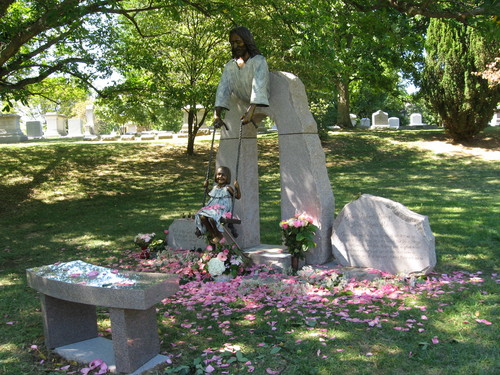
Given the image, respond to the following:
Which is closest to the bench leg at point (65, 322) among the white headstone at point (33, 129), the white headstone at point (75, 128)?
the white headstone at point (33, 129)

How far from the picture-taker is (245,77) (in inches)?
259

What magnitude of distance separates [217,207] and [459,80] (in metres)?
15.3

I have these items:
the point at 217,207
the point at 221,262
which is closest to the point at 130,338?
the point at 221,262

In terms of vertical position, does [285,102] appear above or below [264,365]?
above

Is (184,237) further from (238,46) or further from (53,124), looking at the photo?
(53,124)

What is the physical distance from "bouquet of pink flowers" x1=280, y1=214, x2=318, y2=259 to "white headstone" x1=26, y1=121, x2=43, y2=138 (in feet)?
88.2

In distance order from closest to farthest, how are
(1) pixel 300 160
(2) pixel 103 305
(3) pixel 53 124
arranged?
(2) pixel 103 305 < (1) pixel 300 160 < (3) pixel 53 124

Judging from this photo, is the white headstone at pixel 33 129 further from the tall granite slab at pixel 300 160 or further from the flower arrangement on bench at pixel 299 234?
the flower arrangement on bench at pixel 299 234

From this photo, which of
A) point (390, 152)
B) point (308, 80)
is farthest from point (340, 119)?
point (308, 80)

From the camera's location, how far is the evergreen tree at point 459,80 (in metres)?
17.9

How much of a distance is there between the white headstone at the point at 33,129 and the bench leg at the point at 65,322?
27.7 metres

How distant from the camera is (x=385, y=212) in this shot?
598 centimetres

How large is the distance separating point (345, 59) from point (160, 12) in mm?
6588

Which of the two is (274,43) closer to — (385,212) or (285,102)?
(285,102)
